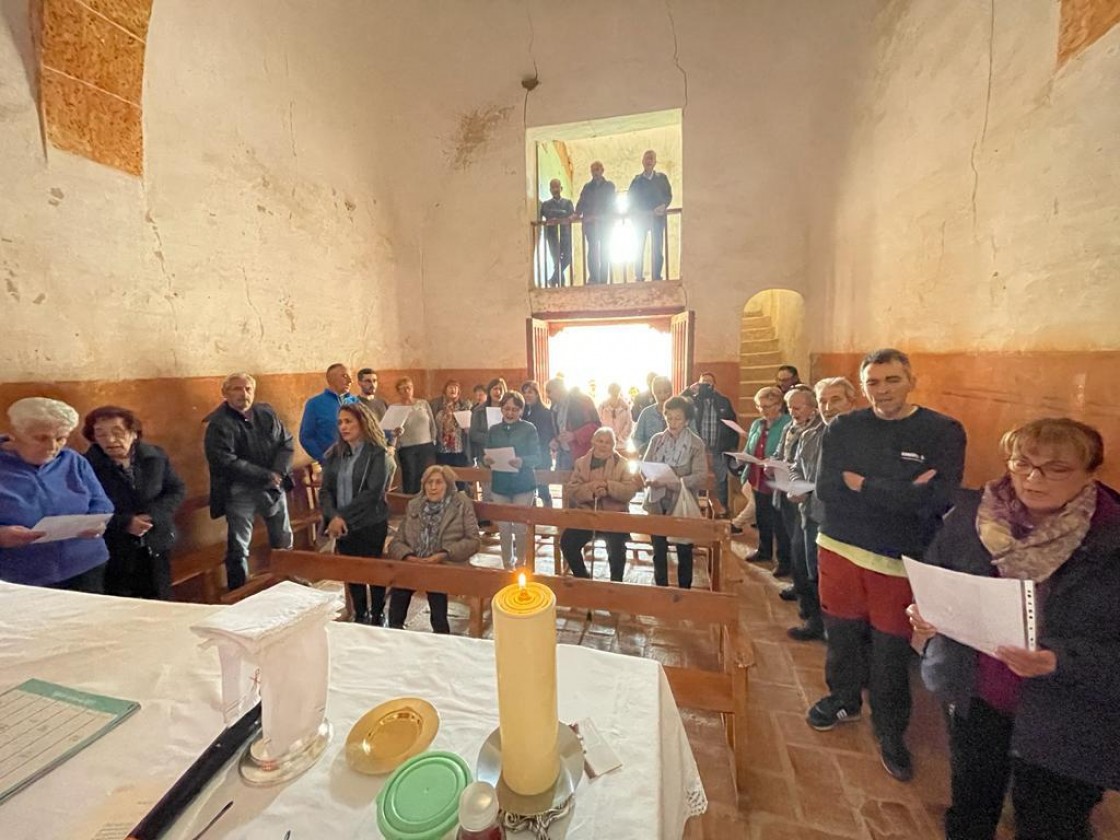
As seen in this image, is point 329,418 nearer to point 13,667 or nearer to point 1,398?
point 1,398

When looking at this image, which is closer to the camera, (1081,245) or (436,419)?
(1081,245)

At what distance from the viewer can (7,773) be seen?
0.73m

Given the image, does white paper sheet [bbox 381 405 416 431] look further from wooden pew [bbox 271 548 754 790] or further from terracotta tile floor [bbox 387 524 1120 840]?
terracotta tile floor [bbox 387 524 1120 840]

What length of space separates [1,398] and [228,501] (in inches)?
49.3

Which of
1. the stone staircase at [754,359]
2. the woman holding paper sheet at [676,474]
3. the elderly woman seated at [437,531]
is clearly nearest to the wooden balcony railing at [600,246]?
the stone staircase at [754,359]

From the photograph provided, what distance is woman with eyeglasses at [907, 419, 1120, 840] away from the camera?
45.8 inches

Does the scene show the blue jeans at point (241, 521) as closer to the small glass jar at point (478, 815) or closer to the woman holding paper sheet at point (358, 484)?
the woman holding paper sheet at point (358, 484)

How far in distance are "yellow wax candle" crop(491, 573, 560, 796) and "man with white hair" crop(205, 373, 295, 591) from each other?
3.31m

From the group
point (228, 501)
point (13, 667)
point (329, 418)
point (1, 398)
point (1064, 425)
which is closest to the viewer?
point (13, 667)

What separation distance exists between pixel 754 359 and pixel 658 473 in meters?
4.78

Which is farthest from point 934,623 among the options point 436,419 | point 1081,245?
point 436,419

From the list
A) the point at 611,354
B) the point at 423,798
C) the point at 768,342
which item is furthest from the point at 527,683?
the point at 611,354

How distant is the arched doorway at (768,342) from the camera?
620 cm

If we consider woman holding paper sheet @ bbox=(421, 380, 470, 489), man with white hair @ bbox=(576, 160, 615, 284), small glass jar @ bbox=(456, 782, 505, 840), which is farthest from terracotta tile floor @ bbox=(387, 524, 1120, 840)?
man with white hair @ bbox=(576, 160, 615, 284)
